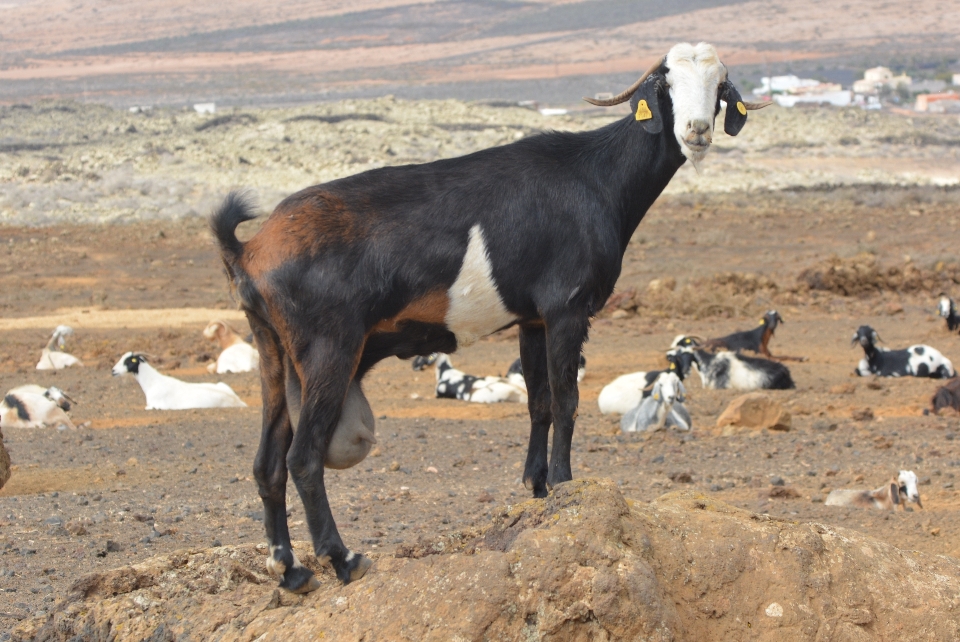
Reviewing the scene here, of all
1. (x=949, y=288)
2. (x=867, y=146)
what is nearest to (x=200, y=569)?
(x=949, y=288)

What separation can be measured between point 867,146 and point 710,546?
6044 centimetres

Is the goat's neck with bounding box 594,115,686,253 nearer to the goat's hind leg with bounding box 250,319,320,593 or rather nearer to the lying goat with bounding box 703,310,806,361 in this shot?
the goat's hind leg with bounding box 250,319,320,593

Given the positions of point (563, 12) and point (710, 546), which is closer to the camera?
point (710, 546)

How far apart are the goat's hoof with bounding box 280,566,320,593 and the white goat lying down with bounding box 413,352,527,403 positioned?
9302mm

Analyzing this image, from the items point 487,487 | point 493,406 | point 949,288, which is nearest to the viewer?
point 487,487

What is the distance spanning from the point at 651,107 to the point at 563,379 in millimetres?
1495

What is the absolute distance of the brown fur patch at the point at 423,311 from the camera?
5.75m

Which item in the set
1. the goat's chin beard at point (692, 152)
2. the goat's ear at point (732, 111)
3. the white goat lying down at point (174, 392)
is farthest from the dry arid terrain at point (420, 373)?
the goat's ear at point (732, 111)

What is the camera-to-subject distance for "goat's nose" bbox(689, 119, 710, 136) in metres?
6.10

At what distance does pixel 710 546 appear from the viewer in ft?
18.3

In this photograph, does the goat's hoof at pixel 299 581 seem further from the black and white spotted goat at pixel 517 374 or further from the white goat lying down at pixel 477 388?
the black and white spotted goat at pixel 517 374

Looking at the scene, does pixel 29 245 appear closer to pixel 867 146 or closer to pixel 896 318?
pixel 896 318

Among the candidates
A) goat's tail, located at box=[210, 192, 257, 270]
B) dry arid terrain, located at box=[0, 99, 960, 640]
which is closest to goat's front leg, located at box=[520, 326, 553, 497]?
dry arid terrain, located at box=[0, 99, 960, 640]

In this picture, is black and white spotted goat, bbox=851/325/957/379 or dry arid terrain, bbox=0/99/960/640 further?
→ black and white spotted goat, bbox=851/325/957/379
